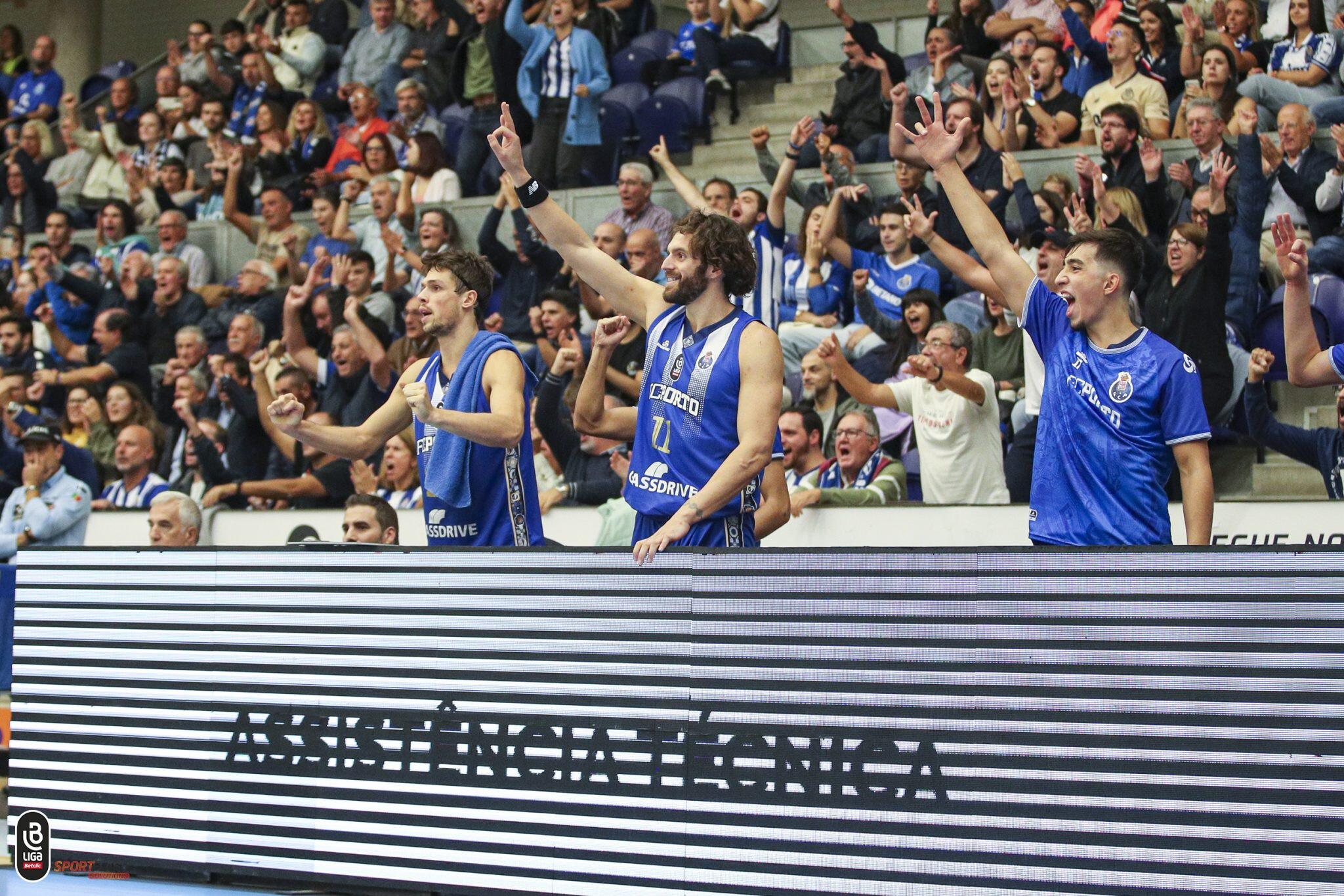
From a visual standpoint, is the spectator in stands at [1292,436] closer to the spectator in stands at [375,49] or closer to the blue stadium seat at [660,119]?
the blue stadium seat at [660,119]

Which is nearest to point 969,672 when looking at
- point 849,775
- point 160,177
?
point 849,775

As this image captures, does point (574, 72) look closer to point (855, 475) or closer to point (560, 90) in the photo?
point (560, 90)

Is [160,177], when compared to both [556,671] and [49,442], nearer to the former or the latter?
[49,442]

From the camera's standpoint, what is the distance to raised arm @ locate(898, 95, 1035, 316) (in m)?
5.00

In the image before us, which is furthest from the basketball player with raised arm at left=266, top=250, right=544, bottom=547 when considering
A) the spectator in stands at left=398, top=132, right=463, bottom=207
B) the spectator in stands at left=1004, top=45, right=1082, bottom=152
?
the spectator in stands at left=398, top=132, right=463, bottom=207

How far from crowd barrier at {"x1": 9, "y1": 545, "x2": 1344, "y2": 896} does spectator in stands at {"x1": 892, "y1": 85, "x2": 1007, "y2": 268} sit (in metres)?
5.78

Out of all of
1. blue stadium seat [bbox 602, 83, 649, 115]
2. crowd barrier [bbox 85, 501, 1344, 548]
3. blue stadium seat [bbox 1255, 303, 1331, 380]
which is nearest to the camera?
crowd barrier [bbox 85, 501, 1344, 548]

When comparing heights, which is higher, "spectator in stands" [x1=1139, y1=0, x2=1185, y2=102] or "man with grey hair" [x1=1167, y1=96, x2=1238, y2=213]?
"spectator in stands" [x1=1139, y1=0, x2=1185, y2=102]

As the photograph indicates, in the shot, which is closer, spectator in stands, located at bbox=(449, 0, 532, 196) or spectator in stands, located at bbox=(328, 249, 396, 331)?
spectator in stands, located at bbox=(328, 249, 396, 331)

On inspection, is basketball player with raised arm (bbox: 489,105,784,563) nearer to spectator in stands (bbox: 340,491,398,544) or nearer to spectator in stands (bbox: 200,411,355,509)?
spectator in stands (bbox: 340,491,398,544)

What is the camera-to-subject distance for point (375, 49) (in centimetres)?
1484

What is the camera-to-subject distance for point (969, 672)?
4062 millimetres

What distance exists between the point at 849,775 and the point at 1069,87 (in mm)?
8125

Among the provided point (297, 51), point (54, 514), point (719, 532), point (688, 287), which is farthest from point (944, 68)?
point (297, 51)
